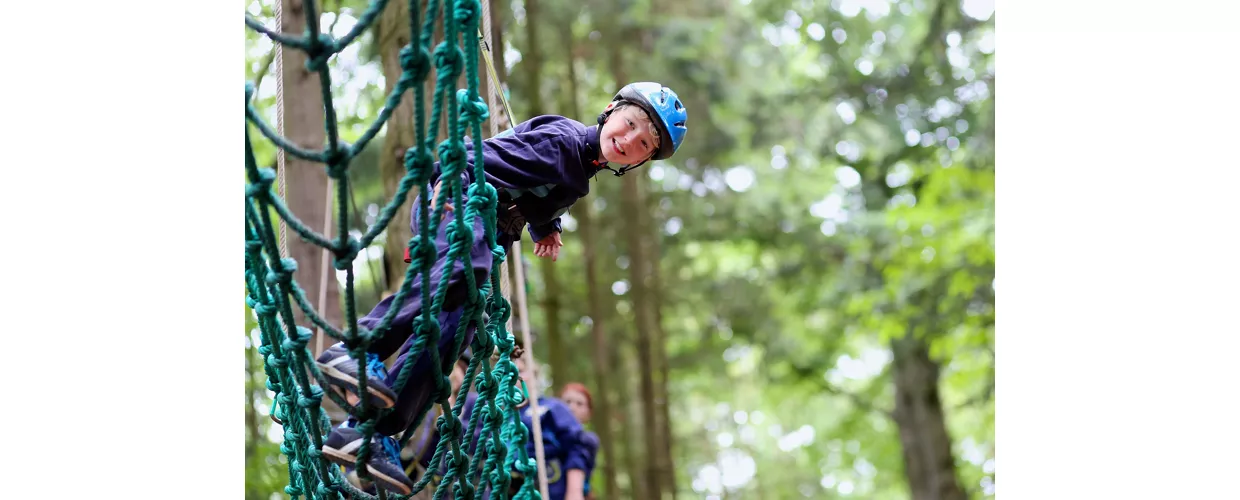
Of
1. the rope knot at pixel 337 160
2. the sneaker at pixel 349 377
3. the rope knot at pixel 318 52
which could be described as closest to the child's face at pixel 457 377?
the sneaker at pixel 349 377

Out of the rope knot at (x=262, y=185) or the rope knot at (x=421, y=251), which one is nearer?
the rope knot at (x=262, y=185)

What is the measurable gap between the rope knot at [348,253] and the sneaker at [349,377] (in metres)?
0.28

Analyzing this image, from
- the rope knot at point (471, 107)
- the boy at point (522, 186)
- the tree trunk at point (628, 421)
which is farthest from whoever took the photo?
the tree trunk at point (628, 421)

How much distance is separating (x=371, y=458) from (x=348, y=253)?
55 cm

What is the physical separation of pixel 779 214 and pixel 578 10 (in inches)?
99.4

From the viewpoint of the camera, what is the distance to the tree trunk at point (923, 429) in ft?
35.9

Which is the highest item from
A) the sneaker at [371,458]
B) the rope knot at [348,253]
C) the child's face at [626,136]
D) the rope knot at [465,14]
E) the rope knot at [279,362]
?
the rope knot at [465,14]

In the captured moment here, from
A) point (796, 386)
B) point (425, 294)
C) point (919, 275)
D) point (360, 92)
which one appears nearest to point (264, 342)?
point (425, 294)

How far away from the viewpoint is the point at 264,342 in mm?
2314

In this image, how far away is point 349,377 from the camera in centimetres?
231

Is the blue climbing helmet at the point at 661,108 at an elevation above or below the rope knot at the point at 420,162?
above

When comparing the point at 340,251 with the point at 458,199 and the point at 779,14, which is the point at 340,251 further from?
the point at 779,14

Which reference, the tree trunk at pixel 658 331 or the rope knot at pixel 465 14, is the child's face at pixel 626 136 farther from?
the tree trunk at pixel 658 331

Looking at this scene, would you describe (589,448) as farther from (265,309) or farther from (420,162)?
(420,162)
